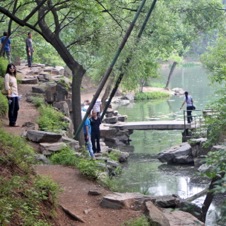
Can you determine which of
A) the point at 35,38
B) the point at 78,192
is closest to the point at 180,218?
the point at 78,192

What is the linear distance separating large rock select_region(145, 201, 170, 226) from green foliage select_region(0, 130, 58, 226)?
1276 millimetres

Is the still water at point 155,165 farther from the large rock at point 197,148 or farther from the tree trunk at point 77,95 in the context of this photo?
the tree trunk at point 77,95

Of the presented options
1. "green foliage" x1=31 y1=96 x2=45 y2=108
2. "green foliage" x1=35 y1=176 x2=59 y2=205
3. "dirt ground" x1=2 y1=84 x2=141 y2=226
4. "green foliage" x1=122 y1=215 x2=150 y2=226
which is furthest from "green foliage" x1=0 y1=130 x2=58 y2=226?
"green foliage" x1=31 y1=96 x2=45 y2=108

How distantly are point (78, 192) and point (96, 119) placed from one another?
6.33 m

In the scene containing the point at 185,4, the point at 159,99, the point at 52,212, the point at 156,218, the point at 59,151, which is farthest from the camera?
the point at 159,99

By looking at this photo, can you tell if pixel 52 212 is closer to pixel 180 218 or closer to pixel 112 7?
pixel 180 218

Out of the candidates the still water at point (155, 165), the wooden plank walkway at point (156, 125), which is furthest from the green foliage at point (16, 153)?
the wooden plank walkway at point (156, 125)

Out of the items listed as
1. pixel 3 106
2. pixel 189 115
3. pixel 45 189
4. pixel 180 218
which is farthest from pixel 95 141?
pixel 45 189

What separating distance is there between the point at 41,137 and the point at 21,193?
4605 mm

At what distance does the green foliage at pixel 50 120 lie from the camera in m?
12.4

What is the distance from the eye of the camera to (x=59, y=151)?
396 inches

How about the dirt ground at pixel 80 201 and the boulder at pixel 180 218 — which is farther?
the boulder at pixel 180 218

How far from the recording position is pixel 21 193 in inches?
232

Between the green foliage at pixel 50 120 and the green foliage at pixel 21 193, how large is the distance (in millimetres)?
4939
